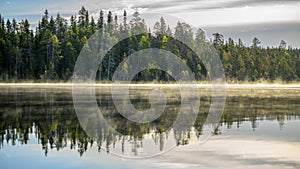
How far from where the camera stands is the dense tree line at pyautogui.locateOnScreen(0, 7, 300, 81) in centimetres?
7556

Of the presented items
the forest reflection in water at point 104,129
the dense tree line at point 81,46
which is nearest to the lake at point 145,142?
the forest reflection in water at point 104,129

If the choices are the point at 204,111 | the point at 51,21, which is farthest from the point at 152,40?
the point at 204,111

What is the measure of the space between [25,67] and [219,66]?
3425 cm

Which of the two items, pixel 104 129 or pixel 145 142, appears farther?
pixel 104 129

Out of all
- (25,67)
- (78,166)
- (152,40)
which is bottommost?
(78,166)

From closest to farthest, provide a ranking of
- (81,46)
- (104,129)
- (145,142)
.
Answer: (145,142) → (104,129) → (81,46)

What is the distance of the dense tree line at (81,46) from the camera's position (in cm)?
7556

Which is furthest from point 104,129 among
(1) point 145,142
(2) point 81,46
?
(2) point 81,46

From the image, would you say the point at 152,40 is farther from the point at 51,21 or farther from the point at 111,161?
the point at 111,161

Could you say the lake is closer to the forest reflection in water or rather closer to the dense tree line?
the forest reflection in water

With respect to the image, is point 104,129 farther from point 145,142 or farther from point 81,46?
point 81,46

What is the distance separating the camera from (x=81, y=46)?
78938 mm

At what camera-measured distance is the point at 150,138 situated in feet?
40.0

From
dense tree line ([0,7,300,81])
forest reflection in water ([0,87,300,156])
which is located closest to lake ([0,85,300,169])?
forest reflection in water ([0,87,300,156])
